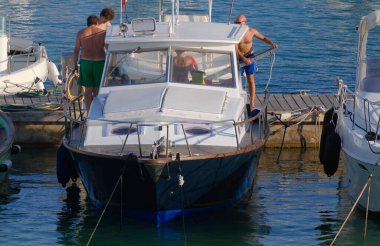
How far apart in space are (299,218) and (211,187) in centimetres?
164

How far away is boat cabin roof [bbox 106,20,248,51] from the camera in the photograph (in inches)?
602

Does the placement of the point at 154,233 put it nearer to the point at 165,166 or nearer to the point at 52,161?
the point at 165,166

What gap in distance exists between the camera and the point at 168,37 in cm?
1530

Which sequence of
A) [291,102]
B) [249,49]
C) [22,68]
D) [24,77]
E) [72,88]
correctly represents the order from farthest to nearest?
[22,68] → [24,77] → [291,102] → [72,88] → [249,49]

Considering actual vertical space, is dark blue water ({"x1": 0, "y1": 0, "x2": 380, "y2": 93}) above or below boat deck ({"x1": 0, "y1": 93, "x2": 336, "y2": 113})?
below

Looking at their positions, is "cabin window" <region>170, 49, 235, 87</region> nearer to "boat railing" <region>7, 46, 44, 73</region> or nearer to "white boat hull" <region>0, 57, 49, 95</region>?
"white boat hull" <region>0, 57, 49, 95</region>

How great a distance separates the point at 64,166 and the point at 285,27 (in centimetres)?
2272

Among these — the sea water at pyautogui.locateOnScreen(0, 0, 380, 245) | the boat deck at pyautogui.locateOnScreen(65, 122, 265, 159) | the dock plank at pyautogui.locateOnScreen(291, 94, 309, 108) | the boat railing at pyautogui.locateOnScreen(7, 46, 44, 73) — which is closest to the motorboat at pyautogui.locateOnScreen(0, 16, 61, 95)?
the boat railing at pyautogui.locateOnScreen(7, 46, 44, 73)

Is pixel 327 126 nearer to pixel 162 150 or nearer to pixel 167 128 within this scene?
pixel 167 128

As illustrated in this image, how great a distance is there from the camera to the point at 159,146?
13305mm

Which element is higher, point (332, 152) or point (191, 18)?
point (191, 18)

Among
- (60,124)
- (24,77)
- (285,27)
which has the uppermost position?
(60,124)

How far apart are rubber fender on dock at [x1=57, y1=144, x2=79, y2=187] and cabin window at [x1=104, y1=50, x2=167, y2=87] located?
1191 mm

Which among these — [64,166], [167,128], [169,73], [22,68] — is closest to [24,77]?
[22,68]
